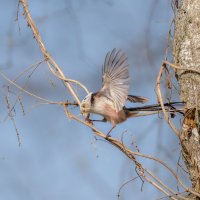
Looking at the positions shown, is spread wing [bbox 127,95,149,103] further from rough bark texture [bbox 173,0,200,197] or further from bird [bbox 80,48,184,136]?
rough bark texture [bbox 173,0,200,197]

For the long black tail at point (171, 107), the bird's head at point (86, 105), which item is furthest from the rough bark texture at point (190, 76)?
the bird's head at point (86, 105)

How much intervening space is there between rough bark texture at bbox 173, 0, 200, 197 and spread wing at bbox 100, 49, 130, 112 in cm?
18

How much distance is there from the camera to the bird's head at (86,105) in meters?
1.65

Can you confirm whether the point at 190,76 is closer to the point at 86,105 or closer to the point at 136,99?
the point at 136,99

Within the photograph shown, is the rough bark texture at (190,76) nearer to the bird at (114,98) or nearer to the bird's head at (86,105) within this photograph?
the bird at (114,98)

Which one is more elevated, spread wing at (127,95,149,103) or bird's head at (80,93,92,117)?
spread wing at (127,95,149,103)

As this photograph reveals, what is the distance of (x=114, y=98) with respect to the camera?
1.67 meters

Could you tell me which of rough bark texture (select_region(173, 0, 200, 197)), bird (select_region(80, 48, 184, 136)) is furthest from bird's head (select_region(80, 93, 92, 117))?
rough bark texture (select_region(173, 0, 200, 197))

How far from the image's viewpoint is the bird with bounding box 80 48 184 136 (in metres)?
1.60

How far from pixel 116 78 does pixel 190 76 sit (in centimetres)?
23

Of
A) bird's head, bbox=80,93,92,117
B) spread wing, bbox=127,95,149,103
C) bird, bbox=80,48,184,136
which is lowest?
bird's head, bbox=80,93,92,117

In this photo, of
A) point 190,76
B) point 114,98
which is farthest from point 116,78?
point 190,76

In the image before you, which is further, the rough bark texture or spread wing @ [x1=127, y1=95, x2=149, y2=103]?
spread wing @ [x1=127, y1=95, x2=149, y2=103]

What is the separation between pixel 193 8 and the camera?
5.45ft
